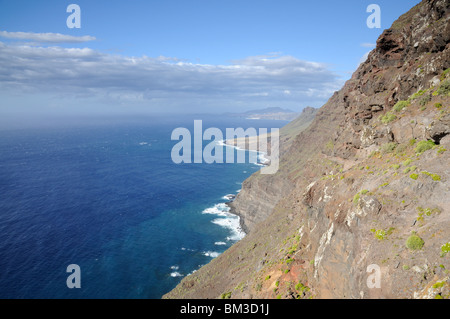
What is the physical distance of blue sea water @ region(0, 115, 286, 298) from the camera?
6116 centimetres

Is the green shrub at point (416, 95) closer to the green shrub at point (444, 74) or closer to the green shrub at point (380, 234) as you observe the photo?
the green shrub at point (444, 74)

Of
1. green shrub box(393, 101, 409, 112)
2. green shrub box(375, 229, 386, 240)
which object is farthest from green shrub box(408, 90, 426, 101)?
green shrub box(375, 229, 386, 240)

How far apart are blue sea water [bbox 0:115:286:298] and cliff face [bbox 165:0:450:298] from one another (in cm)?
2337

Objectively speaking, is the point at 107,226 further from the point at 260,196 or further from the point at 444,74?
the point at 444,74

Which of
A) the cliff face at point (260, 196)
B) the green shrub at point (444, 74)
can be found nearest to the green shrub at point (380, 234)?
the green shrub at point (444, 74)

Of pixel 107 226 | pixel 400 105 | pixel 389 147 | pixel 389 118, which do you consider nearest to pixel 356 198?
pixel 389 147

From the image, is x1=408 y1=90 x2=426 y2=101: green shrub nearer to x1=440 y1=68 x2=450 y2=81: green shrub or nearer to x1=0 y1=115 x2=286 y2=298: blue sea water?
x1=440 y1=68 x2=450 y2=81: green shrub

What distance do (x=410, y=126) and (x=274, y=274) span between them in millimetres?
21723

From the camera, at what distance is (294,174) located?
3612 inches

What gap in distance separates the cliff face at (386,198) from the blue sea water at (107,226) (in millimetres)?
23365

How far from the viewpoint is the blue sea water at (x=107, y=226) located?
61.2 m

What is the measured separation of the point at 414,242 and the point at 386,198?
15.1ft
